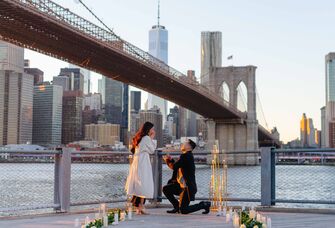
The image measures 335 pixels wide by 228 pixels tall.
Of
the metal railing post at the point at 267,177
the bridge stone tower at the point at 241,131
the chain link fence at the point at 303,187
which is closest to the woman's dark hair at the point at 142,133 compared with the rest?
the metal railing post at the point at 267,177

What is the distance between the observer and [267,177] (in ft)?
25.6

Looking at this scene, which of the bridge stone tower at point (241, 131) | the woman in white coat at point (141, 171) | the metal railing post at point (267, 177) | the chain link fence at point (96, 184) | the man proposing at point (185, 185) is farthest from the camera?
the bridge stone tower at point (241, 131)

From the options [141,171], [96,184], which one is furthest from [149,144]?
[96,184]

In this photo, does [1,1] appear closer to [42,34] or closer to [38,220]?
[42,34]

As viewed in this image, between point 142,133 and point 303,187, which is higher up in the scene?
point 142,133

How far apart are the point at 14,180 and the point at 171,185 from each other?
20772 millimetres

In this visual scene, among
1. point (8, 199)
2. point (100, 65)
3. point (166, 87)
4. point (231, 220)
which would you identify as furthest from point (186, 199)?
point (166, 87)

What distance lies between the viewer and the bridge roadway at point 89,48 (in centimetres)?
2933

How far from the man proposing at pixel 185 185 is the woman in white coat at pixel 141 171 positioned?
259mm

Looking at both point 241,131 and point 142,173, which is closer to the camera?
point 142,173

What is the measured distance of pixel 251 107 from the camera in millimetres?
60906

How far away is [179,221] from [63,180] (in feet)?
6.10

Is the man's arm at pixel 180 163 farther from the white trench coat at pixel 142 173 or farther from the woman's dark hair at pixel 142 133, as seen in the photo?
the woman's dark hair at pixel 142 133

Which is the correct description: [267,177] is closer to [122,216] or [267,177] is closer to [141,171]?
[141,171]
